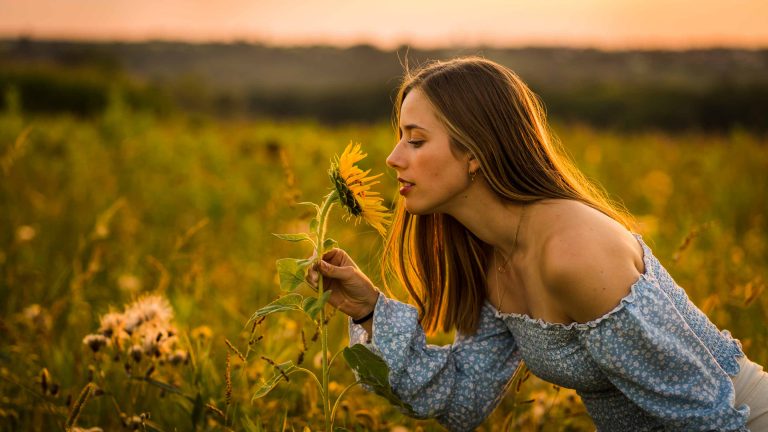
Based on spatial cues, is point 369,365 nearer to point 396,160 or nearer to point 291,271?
point 291,271

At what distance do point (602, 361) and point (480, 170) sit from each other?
54cm

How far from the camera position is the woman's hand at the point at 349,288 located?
1719mm

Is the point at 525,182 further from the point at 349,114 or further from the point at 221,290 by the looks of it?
the point at 349,114

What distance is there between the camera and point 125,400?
2199 millimetres

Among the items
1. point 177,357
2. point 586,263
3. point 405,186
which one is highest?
point 405,186

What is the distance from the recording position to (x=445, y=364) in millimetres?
1942

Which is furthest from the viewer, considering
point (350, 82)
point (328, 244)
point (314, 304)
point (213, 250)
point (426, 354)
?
point (350, 82)

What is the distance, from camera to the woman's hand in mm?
1719

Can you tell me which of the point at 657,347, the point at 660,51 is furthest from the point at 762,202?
the point at 660,51

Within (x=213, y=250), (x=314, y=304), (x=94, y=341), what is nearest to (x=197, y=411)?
(x=94, y=341)

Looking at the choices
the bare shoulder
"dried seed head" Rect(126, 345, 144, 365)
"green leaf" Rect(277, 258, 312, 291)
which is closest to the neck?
the bare shoulder

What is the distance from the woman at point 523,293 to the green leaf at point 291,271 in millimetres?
93

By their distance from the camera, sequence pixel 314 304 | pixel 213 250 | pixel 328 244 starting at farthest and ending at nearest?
pixel 213 250 → pixel 328 244 → pixel 314 304

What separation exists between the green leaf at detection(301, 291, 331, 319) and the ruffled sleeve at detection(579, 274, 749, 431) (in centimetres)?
64
